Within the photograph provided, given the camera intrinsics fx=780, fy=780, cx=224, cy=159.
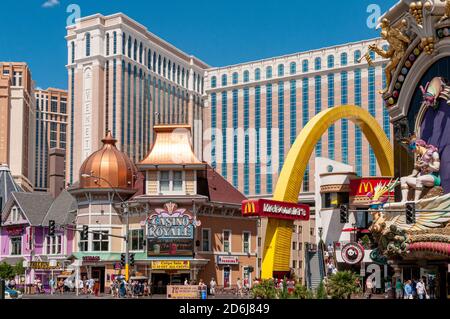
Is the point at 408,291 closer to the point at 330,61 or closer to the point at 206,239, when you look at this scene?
the point at 206,239

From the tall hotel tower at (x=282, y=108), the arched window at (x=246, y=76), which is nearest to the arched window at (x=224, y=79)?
the tall hotel tower at (x=282, y=108)

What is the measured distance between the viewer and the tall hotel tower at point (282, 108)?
476 feet

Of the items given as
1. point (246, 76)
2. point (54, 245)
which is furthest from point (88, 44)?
point (54, 245)

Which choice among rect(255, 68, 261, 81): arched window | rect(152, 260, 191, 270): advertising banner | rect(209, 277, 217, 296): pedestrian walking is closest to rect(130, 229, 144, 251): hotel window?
rect(152, 260, 191, 270): advertising banner

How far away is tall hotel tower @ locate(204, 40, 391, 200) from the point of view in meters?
145

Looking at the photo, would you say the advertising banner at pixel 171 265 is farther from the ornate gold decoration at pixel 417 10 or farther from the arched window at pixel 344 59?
the arched window at pixel 344 59

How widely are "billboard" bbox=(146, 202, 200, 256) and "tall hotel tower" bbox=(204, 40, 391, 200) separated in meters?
82.5

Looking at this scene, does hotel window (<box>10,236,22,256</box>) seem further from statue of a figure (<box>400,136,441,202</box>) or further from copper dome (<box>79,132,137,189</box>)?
statue of a figure (<box>400,136,441,202</box>)

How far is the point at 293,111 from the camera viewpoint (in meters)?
153

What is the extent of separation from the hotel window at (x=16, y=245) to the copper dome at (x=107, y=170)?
1425 centimetres

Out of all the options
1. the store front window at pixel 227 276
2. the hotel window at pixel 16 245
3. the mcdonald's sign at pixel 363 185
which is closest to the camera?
the mcdonald's sign at pixel 363 185

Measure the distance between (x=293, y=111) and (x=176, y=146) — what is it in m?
89.2
